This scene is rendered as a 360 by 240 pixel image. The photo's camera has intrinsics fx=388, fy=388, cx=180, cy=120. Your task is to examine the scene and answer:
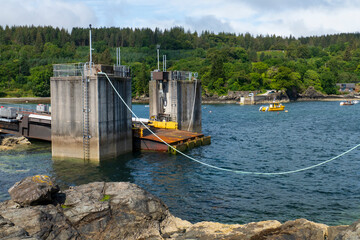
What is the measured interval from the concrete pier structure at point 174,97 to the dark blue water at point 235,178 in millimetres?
5436

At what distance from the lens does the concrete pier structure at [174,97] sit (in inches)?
2007

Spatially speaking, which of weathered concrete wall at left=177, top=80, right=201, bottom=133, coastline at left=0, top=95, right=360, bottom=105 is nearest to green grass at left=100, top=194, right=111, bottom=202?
weathered concrete wall at left=177, top=80, right=201, bottom=133

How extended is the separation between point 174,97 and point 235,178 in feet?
66.2

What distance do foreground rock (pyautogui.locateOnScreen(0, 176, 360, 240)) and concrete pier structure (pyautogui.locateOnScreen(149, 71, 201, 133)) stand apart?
101 feet

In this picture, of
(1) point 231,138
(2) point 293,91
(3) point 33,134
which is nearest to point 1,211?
(3) point 33,134

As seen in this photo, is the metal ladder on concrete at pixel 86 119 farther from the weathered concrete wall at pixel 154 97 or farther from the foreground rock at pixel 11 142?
the weathered concrete wall at pixel 154 97

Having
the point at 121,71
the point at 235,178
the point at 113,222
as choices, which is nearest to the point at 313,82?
the point at 121,71

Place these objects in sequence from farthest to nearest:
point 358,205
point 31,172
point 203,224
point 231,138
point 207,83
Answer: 1. point 207,83
2. point 231,138
3. point 31,172
4. point 358,205
5. point 203,224

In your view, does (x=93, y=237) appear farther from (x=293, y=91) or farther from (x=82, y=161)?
(x=293, y=91)

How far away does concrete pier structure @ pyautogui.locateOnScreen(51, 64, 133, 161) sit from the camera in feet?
120

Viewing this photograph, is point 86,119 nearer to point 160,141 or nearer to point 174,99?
point 160,141

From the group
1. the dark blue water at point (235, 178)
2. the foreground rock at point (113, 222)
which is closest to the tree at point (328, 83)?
the dark blue water at point (235, 178)

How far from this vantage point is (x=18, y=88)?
6969 inches

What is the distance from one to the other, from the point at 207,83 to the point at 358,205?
16799 cm
